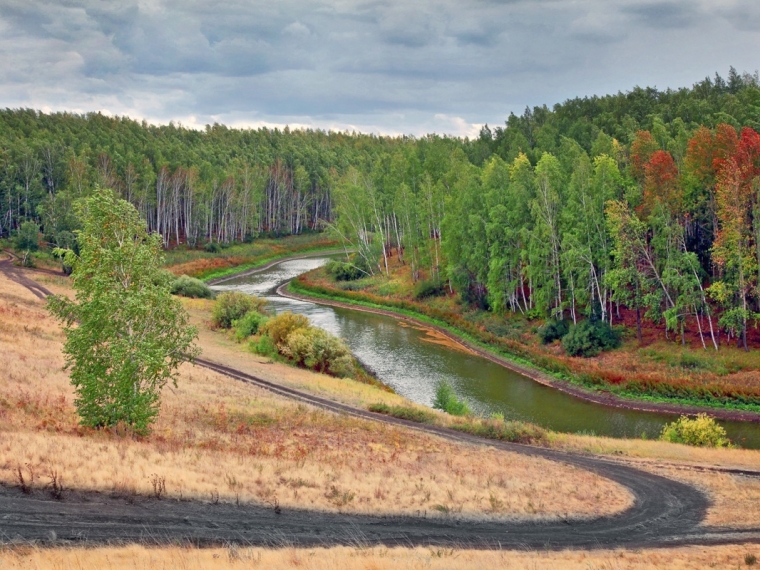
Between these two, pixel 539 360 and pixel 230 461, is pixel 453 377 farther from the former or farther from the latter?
pixel 230 461

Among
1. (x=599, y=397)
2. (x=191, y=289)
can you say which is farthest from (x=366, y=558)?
(x=191, y=289)

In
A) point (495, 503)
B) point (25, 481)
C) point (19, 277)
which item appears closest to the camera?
point (25, 481)

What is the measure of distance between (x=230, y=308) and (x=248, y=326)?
602cm

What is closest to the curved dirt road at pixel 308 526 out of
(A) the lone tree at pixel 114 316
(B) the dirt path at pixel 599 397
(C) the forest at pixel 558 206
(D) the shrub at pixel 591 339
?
(A) the lone tree at pixel 114 316

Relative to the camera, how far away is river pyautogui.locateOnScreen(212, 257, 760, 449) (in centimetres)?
4438

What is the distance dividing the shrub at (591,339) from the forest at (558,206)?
197 centimetres

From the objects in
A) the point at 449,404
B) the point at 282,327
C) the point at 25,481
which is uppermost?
the point at 25,481

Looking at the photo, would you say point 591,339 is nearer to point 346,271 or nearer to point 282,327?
point 282,327

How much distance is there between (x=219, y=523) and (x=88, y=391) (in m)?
8.73

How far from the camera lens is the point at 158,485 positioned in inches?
801

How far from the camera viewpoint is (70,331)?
24.8 metres

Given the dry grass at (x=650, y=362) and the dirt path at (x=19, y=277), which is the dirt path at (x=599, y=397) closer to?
the dry grass at (x=650, y=362)

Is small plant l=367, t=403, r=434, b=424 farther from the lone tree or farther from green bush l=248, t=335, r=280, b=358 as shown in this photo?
green bush l=248, t=335, r=280, b=358

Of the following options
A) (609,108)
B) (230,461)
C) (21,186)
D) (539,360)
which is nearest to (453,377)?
(539,360)
